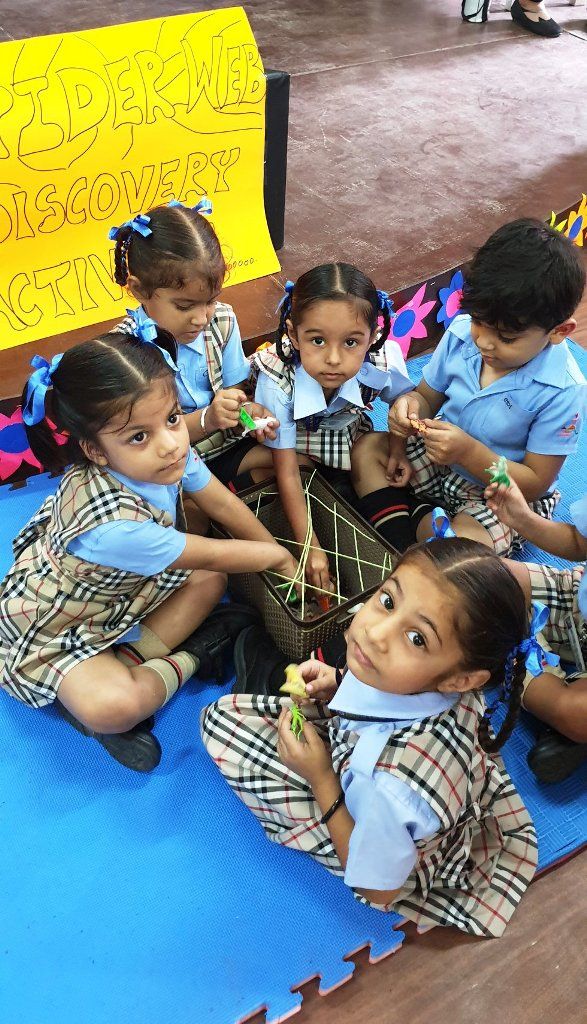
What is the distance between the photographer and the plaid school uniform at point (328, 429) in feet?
5.48

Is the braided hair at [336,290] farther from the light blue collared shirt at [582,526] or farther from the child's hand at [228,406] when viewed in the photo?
the light blue collared shirt at [582,526]

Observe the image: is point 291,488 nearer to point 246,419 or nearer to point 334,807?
point 246,419

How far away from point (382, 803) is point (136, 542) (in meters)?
0.53

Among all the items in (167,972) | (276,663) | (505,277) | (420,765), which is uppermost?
(505,277)

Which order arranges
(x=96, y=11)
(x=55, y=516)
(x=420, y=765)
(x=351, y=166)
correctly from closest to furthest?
(x=420, y=765), (x=55, y=516), (x=351, y=166), (x=96, y=11)

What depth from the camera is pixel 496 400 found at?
5.17 feet

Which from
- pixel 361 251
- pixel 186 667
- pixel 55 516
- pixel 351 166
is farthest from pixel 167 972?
pixel 351 166

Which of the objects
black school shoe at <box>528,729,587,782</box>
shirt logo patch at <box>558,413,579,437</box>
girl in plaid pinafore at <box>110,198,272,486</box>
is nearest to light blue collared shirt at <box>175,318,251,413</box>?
girl in plaid pinafore at <box>110,198,272,486</box>

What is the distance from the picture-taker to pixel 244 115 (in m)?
1.97

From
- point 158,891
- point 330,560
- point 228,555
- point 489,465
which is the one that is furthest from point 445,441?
point 158,891

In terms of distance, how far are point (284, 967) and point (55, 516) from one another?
0.76 m

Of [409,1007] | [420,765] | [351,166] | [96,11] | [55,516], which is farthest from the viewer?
[96,11]

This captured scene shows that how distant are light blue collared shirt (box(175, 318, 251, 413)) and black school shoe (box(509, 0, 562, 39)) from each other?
2947 mm

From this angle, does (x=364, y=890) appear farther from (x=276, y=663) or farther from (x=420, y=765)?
(x=276, y=663)
